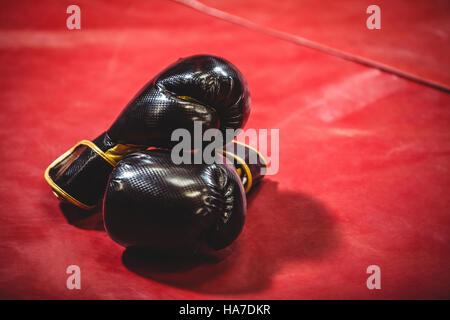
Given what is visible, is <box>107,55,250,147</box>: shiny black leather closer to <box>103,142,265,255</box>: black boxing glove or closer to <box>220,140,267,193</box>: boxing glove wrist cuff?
<box>103,142,265,255</box>: black boxing glove

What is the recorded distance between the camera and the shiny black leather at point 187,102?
1.01m

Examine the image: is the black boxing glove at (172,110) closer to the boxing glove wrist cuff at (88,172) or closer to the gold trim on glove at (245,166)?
the boxing glove wrist cuff at (88,172)

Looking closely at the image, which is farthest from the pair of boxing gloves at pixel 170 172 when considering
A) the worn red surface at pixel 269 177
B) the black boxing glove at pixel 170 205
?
the worn red surface at pixel 269 177

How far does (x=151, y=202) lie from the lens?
93cm

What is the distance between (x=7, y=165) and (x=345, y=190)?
1.11m

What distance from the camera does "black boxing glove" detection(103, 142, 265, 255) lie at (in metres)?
0.93

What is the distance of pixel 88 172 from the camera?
116cm

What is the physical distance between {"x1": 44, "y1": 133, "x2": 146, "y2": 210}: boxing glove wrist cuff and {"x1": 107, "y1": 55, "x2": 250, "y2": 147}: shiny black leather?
9cm

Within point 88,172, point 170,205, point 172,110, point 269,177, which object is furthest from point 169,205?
point 269,177

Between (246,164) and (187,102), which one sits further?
(246,164)

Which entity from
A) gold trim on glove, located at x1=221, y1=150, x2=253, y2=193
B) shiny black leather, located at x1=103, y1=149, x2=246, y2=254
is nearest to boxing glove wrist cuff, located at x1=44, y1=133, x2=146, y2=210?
shiny black leather, located at x1=103, y1=149, x2=246, y2=254

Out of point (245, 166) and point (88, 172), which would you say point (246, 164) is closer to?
point (245, 166)

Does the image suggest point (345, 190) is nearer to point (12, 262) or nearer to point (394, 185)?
point (394, 185)
